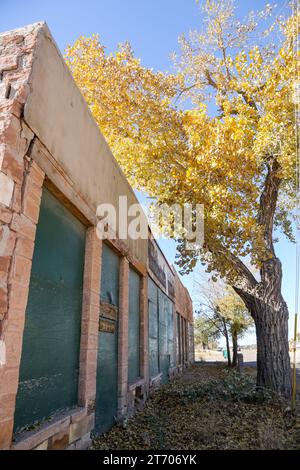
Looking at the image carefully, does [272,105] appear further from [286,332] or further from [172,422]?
[172,422]

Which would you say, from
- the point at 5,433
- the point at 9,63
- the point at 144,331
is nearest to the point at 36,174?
the point at 9,63

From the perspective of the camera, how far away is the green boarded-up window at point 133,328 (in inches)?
284

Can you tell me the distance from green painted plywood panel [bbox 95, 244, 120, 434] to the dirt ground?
28 cm

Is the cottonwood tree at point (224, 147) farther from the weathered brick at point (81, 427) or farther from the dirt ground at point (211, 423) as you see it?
the weathered brick at point (81, 427)

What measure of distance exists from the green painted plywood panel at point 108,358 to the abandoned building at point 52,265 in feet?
0.06

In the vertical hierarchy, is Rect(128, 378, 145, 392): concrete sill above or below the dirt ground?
above

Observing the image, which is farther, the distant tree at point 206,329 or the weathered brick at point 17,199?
the distant tree at point 206,329

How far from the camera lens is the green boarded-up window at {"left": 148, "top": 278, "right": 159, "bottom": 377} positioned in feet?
31.0

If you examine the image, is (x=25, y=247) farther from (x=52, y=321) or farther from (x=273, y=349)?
(x=273, y=349)

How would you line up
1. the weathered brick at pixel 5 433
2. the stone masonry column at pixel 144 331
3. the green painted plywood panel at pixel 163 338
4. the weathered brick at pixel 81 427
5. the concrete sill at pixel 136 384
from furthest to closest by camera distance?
the green painted plywood panel at pixel 163 338 < the stone masonry column at pixel 144 331 < the concrete sill at pixel 136 384 < the weathered brick at pixel 81 427 < the weathered brick at pixel 5 433

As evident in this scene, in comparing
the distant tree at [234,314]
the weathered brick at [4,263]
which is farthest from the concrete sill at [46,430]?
the distant tree at [234,314]

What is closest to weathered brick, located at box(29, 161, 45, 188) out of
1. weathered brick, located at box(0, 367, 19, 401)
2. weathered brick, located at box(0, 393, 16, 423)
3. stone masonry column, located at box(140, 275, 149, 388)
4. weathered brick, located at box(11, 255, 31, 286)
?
weathered brick, located at box(11, 255, 31, 286)

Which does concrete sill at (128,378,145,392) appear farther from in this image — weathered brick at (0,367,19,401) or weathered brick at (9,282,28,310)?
weathered brick at (9,282,28,310)

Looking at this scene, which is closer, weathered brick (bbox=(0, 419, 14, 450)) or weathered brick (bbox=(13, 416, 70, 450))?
weathered brick (bbox=(0, 419, 14, 450))
